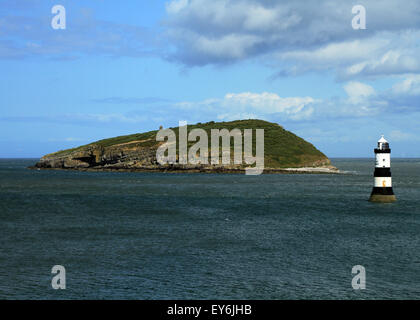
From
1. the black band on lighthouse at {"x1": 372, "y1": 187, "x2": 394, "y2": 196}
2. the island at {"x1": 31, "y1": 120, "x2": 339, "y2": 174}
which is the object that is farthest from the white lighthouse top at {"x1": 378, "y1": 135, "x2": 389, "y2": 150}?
the island at {"x1": 31, "y1": 120, "x2": 339, "y2": 174}

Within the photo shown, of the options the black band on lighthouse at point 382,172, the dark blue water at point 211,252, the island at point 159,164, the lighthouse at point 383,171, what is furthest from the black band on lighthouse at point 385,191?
the island at point 159,164

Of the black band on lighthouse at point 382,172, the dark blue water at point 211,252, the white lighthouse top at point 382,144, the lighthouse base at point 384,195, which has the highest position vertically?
the white lighthouse top at point 382,144

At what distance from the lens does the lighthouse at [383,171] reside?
48.4 metres

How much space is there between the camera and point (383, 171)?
1935 inches

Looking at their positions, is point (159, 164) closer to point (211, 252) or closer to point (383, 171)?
point (383, 171)

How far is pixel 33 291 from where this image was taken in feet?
67.7

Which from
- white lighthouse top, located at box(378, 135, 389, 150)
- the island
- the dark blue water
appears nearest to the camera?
the dark blue water

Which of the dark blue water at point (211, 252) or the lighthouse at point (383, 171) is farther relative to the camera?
the lighthouse at point (383, 171)

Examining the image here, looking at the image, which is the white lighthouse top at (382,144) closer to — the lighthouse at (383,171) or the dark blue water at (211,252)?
the lighthouse at (383,171)

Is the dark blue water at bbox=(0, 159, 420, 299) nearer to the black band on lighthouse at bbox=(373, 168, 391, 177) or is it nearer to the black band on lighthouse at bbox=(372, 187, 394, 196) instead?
the black band on lighthouse at bbox=(372, 187, 394, 196)

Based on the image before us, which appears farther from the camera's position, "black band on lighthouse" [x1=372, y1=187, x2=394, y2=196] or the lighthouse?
"black band on lighthouse" [x1=372, y1=187, x2=394, y2=196]

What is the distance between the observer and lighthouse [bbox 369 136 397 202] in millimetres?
48406

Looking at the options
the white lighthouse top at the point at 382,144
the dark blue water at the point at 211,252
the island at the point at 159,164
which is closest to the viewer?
the dark blue water at the point at 211,252

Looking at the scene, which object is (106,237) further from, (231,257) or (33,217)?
(33,217)
